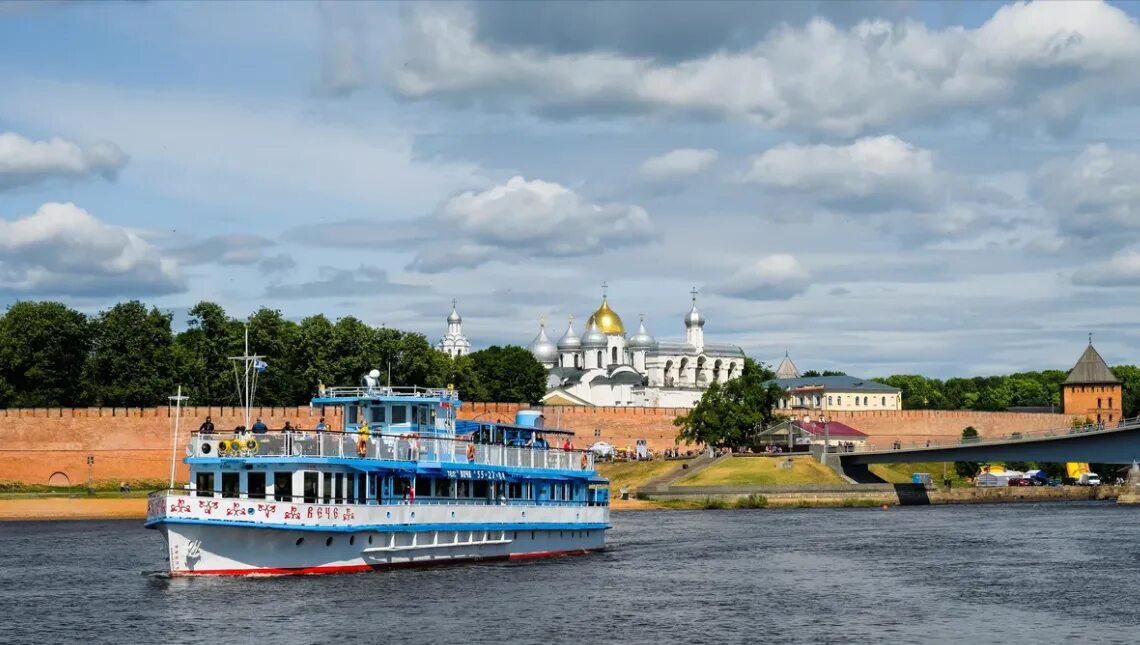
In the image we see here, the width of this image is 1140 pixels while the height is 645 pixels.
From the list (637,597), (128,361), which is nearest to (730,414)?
(128,361)

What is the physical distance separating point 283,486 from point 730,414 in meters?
84.1

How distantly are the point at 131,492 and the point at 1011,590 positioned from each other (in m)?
75.8

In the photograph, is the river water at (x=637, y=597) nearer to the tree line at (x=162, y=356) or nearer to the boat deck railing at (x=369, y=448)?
the boat deck railing at (x=369, y=448)

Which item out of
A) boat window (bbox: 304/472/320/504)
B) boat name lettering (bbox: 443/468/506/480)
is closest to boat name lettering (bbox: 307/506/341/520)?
boat window (bbox: 304/472/320/504)

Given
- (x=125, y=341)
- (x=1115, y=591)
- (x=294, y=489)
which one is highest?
(x=125, y=341)

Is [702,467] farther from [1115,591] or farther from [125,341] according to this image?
[1115,591]

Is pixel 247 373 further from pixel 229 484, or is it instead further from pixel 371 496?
pixel 229 484

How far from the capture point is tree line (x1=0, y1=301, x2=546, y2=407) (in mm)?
129125

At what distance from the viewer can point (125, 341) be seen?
131m

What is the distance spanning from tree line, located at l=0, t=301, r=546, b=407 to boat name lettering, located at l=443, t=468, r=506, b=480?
6868 cm

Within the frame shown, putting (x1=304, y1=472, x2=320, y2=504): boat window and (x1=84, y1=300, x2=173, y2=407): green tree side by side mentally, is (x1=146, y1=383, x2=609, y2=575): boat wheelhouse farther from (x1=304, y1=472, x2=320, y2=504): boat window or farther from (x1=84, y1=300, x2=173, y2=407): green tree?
(x1=84, y1=300, x2=173, y2=407): green tree

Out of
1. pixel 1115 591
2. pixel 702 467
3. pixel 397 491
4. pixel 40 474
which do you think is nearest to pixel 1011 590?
pixel 1115 591

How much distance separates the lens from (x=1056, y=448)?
113 meters

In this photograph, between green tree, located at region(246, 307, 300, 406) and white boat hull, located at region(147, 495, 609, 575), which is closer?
white boat hull, located at region(147, 495, 609, 575)
